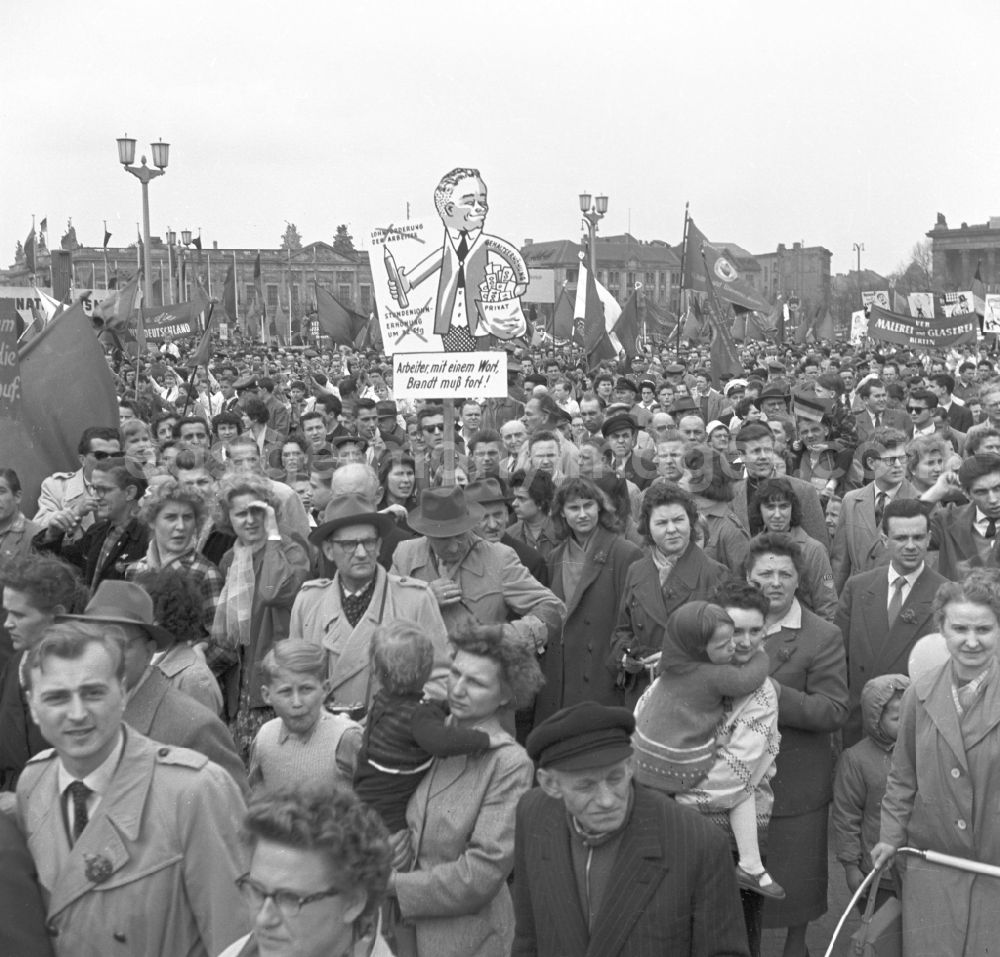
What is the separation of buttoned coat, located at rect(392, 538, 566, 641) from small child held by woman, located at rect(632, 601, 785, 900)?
1.49 metres

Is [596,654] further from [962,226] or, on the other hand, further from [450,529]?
[962,226]

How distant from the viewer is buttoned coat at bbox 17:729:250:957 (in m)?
2.92

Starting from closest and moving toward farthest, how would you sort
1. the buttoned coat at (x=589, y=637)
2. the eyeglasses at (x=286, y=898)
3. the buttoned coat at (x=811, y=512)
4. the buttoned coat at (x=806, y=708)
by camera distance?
the eyeglasses at (x=286, y=898)
the buttoned coat at (x=806, y=708)
the buttoned coat at (x=589, y=637)
the buttoned coat at (x=811, y=512)

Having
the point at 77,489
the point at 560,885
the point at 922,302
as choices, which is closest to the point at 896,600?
the point at 560,885

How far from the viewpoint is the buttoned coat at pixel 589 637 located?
614 cm

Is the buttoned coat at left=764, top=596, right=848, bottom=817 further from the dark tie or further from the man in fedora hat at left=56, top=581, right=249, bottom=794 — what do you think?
the man in fedora hat at left=56, top=581, right=249, bottom=794

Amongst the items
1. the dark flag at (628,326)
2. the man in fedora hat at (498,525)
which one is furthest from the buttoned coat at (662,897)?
the dark flag at (628,326)

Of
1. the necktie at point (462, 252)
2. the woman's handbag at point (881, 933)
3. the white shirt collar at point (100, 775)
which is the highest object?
the necktie at point (462, 252)

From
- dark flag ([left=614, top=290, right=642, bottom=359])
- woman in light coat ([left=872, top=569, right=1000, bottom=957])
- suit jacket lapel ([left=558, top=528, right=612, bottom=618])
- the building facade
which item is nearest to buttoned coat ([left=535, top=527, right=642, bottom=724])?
suit jacket lapel ([left=558, top=528, right=612, bottom=618])

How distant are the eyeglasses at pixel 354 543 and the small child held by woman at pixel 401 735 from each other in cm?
99

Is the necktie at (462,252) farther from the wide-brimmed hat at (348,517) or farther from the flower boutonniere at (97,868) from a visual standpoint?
the flower boutonniere at (97,868)

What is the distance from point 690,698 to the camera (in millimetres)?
4164

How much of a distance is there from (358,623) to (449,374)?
3094 millimetres

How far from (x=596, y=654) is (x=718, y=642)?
6.67ft
